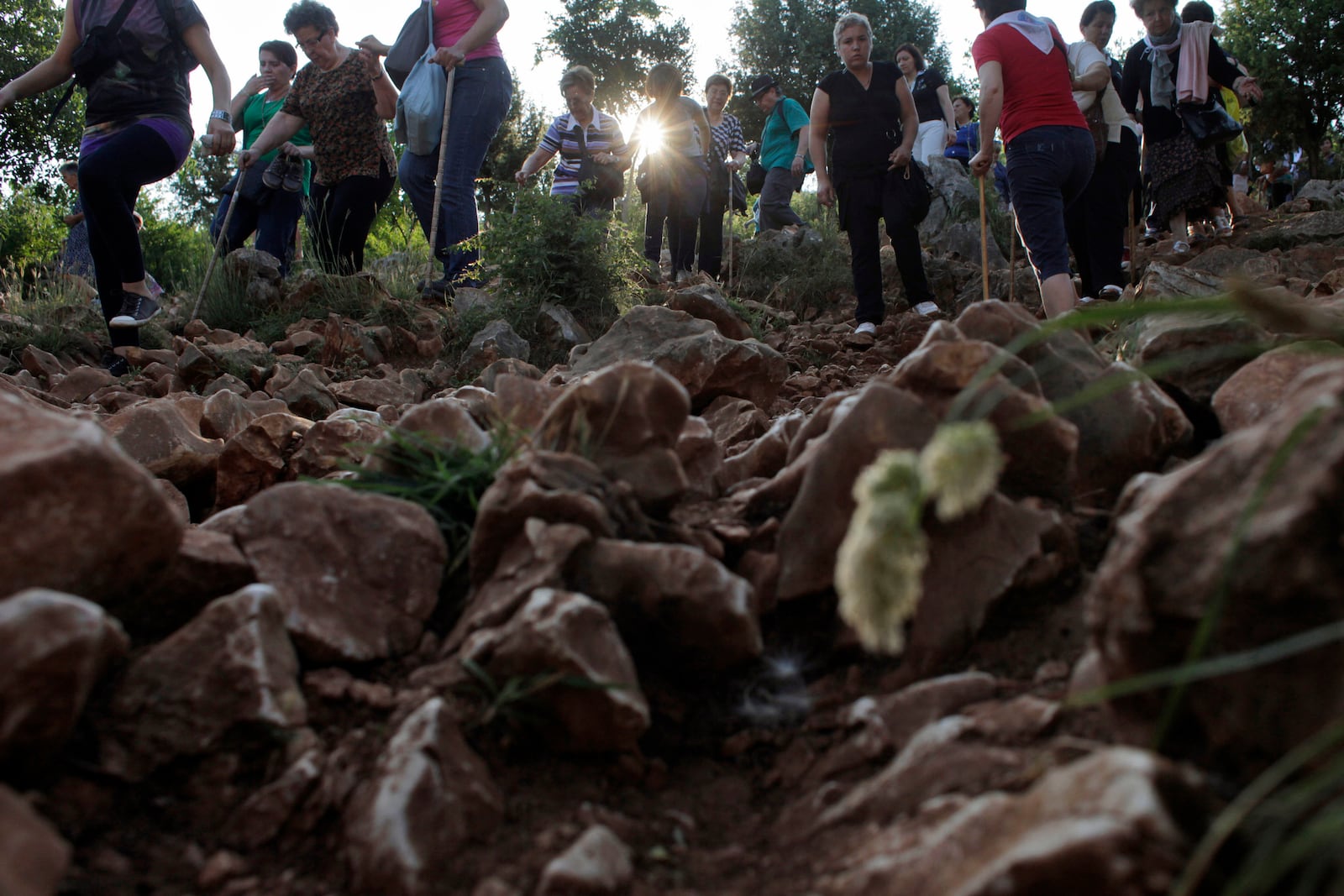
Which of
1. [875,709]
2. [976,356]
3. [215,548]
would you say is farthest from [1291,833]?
[215,548]

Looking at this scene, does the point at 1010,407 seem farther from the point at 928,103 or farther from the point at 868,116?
the point at 928,103

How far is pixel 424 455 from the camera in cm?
225

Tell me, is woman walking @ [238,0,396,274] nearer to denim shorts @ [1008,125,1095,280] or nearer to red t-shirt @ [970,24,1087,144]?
red t-shirt @ [970,24,1087,144]

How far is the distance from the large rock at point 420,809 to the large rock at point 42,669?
0.42 m

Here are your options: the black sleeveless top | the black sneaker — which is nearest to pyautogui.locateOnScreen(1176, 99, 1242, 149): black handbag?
the black sleeveless top

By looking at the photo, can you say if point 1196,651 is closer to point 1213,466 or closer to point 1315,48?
point 1213,466

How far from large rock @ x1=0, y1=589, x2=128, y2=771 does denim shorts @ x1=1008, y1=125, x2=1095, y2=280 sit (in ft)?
15.6

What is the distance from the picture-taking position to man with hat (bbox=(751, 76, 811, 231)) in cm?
963

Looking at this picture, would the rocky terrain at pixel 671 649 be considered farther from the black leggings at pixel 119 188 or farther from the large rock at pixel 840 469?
the black leggings at pixel 119 188

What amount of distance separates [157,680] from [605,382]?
973 millimetres

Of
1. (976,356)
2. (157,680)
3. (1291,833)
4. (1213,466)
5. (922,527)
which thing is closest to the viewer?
Result: (1291,833)

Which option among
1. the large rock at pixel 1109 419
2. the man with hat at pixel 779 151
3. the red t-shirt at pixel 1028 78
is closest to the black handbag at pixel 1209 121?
the red t-shirt at pixel 1028 78

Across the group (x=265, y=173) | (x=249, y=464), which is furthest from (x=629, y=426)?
(x=265, y=173)

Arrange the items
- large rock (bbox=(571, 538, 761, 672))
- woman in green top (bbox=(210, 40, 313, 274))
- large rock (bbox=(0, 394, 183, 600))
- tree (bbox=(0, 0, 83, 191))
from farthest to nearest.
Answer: tree (bbox=(0, 0, 83, 191))
woman in green top (bbox=(210, 40, 313, 274))
large rock (bbox=(571, 538, 761, 672))
large rock (bbox=(0, 394, 183, 600))
